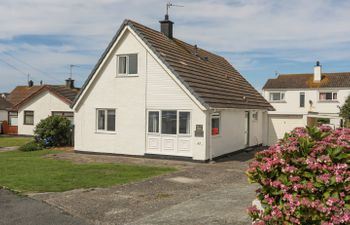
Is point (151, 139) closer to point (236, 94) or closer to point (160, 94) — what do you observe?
point (160, 94)

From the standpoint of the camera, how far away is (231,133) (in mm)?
21219

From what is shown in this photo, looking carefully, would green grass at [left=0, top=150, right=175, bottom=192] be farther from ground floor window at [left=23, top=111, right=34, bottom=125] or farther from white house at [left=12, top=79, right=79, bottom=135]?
ground floor window at [left=23, top=111, right=34, bottom=125]

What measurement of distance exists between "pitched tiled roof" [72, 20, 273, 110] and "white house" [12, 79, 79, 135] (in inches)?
589

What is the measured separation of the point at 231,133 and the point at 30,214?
14.0 m

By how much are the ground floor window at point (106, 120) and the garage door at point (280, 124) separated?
1238 cm

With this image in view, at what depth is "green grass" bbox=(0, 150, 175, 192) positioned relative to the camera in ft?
40.4

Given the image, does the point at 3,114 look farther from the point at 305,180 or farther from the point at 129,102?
the point at 305,180

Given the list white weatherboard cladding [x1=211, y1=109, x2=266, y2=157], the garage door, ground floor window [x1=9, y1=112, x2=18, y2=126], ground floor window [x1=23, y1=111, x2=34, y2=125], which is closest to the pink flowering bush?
white weatherboard cladding [x1=211, y1=109, x2=266, y2=157]

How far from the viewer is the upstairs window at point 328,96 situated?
1771 inches

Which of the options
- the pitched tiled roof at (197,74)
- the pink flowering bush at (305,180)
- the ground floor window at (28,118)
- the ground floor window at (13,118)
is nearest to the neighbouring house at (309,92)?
the pitched tiled roof at (197,74)

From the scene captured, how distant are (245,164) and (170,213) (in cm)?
958

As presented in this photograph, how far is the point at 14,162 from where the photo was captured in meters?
18.0

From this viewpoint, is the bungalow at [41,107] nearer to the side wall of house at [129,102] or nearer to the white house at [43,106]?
the white house at [43,106]

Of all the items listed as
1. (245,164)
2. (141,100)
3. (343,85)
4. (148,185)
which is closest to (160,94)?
(141,100)
